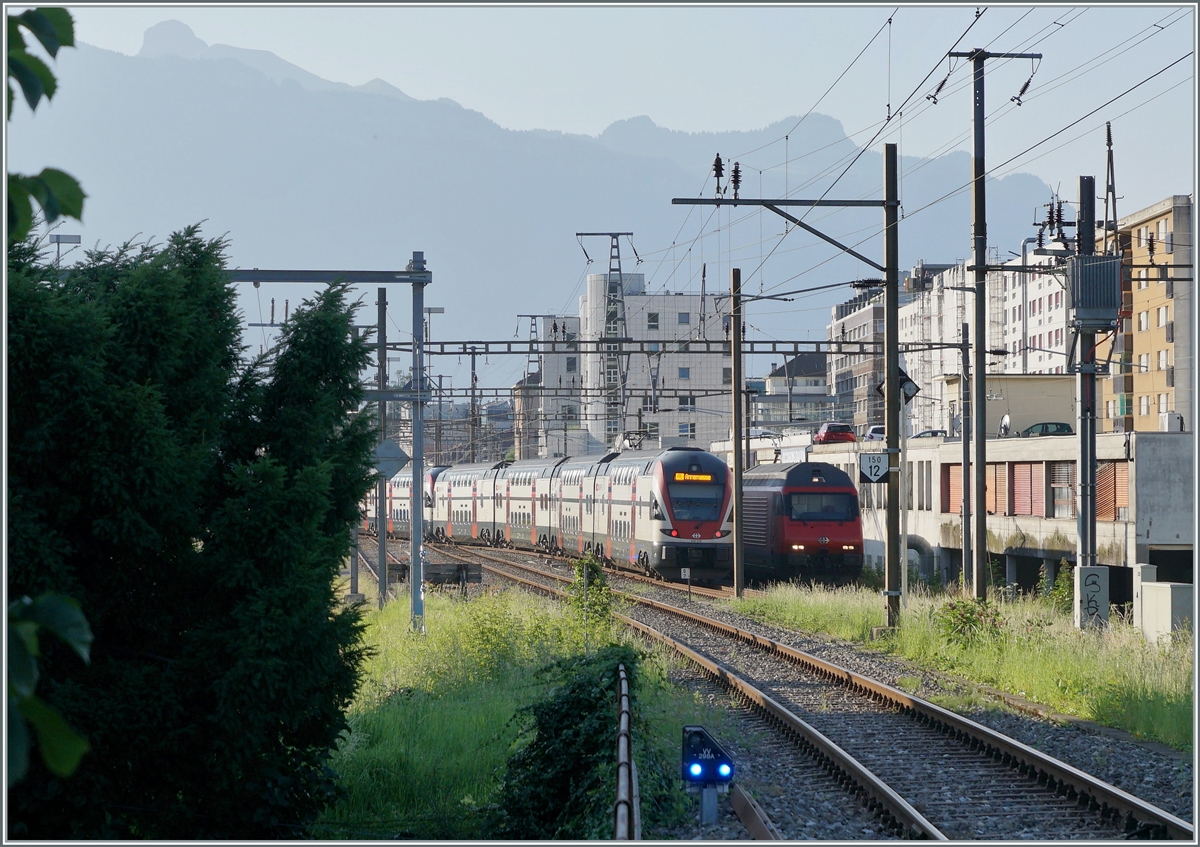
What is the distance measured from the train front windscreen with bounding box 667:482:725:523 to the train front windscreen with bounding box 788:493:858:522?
2.05 m

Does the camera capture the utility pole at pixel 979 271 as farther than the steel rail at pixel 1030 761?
Yes

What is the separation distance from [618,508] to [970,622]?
60.0 ft

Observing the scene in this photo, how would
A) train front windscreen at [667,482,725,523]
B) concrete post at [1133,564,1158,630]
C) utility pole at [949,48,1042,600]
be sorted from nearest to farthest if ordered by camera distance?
concrete post at [1133,564,1158,630] < utility pole at [949,48,1042,600] < train front windscreen at [667,482,725,523]

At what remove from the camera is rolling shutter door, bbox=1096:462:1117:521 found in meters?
26.7

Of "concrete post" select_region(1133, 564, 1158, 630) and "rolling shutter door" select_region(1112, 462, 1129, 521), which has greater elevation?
"rolling shutter door" select_region(1112, 462, 1129, 521)

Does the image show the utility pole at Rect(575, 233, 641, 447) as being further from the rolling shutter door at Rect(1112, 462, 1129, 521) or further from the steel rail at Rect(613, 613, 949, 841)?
the steel rail at Rect(613, 613, 949, 841)

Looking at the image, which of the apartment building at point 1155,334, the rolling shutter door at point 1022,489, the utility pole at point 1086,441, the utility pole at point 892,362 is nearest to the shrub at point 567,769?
the utility pole at point 892,362

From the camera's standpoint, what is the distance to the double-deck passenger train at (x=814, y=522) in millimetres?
30672

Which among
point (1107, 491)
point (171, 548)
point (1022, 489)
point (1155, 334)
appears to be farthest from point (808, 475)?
point (1155, 334)

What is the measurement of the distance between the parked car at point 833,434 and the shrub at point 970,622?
997 inches

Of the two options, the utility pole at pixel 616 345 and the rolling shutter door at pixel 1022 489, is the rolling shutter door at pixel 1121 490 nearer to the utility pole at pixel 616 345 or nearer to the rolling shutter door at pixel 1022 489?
the rolling shutter door at pixel 1022 489

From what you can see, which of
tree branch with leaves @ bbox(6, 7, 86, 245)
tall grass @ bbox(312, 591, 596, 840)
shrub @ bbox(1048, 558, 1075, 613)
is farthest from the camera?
shrub @ bbox(1048, 558, 1075, 613)

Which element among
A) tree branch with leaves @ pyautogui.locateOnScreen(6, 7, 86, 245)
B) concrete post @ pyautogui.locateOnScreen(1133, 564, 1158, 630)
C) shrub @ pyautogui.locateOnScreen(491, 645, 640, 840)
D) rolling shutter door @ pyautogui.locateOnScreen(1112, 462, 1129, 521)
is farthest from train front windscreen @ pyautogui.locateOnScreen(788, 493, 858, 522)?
tree branch with leaves @ pyautogui.locateOnScreen(6, 7, 86, 245)

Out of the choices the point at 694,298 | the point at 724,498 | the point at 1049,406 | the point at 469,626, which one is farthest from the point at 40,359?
the point at 694,298
